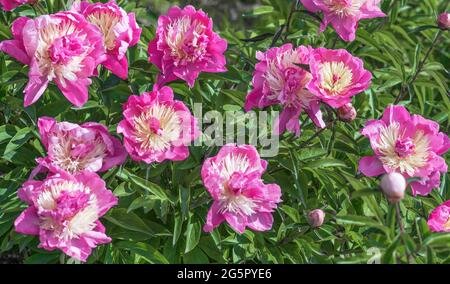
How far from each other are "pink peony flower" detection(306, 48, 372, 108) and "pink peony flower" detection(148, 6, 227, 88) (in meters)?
0.26

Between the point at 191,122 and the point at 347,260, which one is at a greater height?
the point at 191,122

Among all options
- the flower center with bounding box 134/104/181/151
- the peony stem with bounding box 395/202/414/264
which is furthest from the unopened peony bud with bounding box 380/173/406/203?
the flower center with bounding box 134/104/181/151

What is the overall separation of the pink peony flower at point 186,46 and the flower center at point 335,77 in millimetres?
271

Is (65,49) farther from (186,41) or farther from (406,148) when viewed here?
(406,148)

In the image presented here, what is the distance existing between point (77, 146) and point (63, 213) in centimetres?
19

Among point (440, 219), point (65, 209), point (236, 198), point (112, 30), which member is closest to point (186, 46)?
point (112, 30)

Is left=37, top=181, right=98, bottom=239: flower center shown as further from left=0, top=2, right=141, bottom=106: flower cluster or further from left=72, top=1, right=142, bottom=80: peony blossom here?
left=72, top=1, right=142, bottom=80: peony blossom

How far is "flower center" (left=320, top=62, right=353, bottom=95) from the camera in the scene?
1.96 meters

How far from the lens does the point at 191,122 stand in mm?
1981

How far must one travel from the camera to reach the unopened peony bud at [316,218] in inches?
77.5

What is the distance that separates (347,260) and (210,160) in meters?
0.40

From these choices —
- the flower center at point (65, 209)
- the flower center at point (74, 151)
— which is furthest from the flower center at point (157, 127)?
the flower center at point (65, 209)
